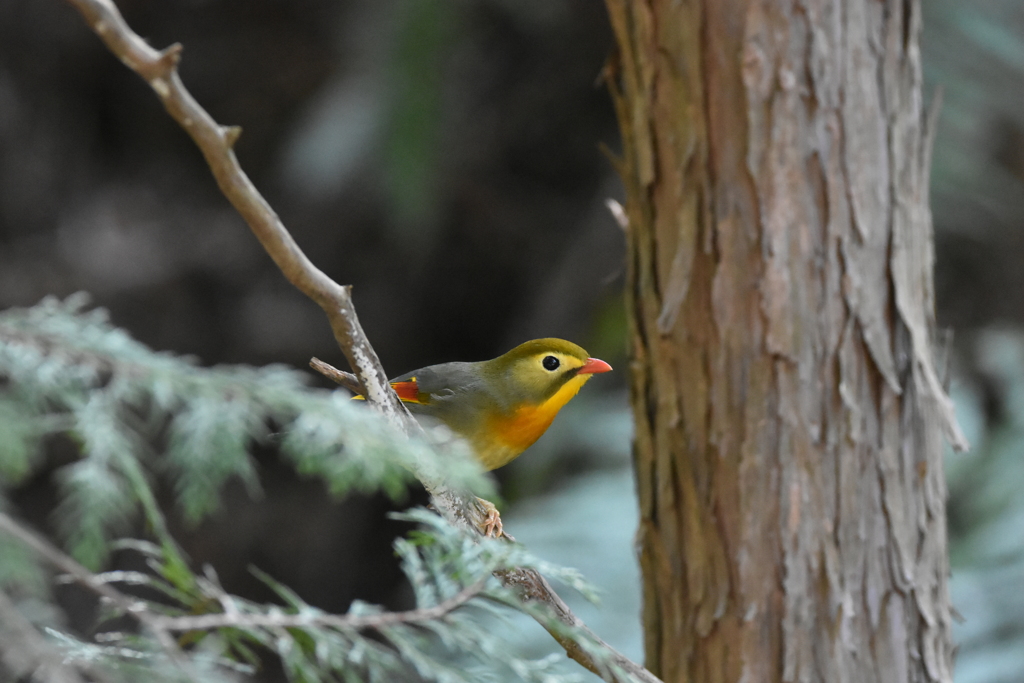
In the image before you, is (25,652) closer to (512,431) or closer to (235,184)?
(235,184)

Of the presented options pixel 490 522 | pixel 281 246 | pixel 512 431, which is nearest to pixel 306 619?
pixel 281 246

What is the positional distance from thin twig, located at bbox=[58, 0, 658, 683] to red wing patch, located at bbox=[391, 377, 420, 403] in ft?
1.62

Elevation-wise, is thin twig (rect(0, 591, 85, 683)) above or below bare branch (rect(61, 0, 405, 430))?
below

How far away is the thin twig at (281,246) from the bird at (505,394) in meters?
0.36

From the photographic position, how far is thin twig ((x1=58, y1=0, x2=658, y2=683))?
0.80 m

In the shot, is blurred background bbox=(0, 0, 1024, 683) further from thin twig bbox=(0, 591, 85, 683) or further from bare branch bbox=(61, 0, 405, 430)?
thin twig bbox=(0, 591, 85, 683)

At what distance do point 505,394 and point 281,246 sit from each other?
38.0 inches

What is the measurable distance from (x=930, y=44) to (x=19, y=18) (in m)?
4.64

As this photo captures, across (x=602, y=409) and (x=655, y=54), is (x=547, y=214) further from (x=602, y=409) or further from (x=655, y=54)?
(x=655, y=54)

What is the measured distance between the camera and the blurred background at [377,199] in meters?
3.98

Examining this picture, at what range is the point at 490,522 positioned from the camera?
1.66 metres

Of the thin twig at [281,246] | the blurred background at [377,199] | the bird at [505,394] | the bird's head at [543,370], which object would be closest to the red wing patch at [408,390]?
the bird at [505,394]

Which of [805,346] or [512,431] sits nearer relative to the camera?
[805,346]

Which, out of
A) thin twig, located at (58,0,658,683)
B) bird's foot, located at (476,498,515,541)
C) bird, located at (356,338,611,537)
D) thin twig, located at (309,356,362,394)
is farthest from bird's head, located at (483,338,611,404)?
thin twig, located at (309,356,362,394)
